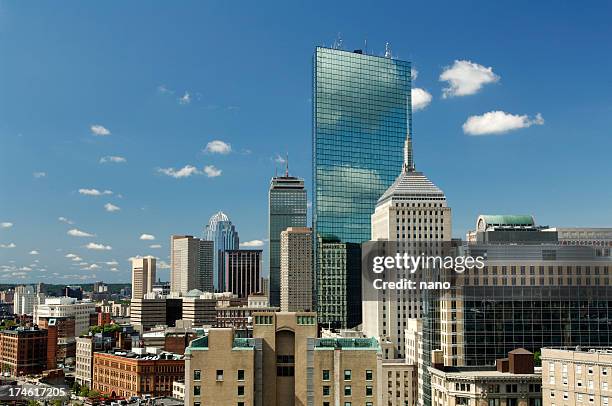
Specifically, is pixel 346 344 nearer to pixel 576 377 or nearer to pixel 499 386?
pixel 499 386

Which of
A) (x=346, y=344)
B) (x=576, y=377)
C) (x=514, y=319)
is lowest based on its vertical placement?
(x=576, y=377)

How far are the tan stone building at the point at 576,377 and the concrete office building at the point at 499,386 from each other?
4.05 m

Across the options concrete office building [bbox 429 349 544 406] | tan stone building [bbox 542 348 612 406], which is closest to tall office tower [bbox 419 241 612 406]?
concrete office building [bbox 429 349 544 406]

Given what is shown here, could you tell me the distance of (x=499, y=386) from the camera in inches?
4190

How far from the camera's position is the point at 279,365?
7731 cm

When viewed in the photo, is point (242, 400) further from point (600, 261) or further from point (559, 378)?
point (600, 261)

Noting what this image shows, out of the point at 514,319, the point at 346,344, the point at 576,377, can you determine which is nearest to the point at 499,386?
the point at 576,377

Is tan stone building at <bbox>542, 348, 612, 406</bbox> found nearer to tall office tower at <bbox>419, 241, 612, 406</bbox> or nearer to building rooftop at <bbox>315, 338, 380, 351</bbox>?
building rooftop at <bbox>315, 338, 380, 351</bbox>

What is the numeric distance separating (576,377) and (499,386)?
11172 mm

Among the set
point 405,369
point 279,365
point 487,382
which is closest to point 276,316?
point 279,365

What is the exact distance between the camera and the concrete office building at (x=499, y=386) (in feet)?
348

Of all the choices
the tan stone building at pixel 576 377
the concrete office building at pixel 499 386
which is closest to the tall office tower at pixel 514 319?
the concrete office building at pixel 499 386

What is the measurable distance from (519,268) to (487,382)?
50175 mm

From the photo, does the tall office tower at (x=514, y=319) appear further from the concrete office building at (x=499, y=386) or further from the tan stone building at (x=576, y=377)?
the tan stone building at (x=576, y=377)
